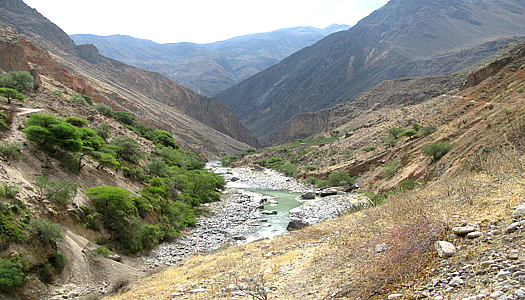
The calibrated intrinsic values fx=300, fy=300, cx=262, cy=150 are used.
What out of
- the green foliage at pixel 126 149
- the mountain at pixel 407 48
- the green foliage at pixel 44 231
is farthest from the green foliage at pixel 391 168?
the mountain at pixel 407 48

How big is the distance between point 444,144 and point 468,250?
66.2 feet

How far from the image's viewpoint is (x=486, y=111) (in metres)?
23.1

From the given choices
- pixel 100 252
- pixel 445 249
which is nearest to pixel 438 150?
pixel 445 249

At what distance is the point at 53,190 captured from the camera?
502 inches

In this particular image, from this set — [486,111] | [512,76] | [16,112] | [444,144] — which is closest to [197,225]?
[16,112]

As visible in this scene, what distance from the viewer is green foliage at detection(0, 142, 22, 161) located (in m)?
13.0

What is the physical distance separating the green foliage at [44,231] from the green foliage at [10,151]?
15.3 feet

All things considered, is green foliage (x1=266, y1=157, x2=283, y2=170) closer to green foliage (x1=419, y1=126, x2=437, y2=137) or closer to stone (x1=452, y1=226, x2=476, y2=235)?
green foliage (x1=419, y1=126, x2=437, y2=137)


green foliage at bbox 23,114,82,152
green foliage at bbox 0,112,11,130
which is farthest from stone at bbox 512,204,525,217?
green foliage at bbox 0,112,11,130

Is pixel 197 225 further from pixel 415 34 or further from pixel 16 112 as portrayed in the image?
pixel 415 34

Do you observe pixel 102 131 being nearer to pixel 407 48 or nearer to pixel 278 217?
pixel 278 217

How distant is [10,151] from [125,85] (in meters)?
107

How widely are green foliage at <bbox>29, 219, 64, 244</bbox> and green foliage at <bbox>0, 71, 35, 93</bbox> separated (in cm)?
1869

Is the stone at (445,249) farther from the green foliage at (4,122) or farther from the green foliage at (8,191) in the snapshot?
the green foliage at (4,122)
